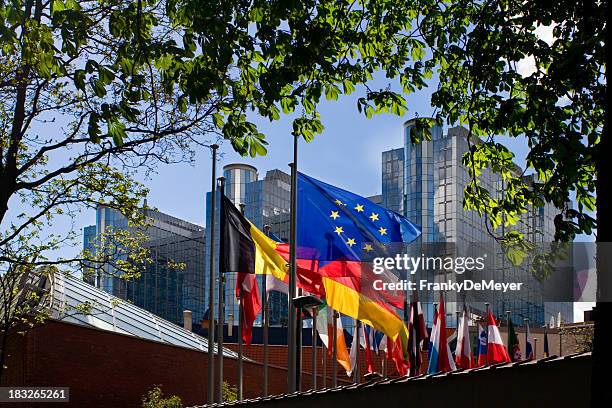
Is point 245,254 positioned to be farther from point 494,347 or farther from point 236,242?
point 494,347

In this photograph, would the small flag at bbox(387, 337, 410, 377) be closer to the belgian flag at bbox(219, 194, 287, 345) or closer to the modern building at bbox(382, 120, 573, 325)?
the belgian flag at bbox(219, 194, 287, 345)

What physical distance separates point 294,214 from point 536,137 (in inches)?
481

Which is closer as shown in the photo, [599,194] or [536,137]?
[599,194]

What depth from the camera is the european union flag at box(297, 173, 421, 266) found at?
948 inches

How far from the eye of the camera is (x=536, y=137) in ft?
39.2

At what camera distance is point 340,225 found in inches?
955

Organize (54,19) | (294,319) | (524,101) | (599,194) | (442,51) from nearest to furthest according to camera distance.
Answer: (599,194), (54,19), (524,101), (442,51), (294,319)

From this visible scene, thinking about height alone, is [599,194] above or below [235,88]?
below

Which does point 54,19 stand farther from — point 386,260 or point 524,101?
point 386,260

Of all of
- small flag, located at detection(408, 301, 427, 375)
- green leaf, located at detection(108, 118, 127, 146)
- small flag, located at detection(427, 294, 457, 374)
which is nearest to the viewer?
green leaf, located at detection(108, 118, 127, 146)

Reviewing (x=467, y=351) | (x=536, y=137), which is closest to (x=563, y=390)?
(x=536, y=137)

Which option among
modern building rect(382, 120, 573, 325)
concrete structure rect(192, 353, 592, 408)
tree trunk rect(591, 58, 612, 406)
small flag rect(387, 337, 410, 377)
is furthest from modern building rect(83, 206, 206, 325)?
tree trunk rect(591, 58, 612, 406)

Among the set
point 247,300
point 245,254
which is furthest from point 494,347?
point 245,254

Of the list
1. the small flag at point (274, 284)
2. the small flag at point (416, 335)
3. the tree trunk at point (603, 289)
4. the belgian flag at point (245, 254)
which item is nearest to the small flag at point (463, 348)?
the small flag at point (416, 335)
